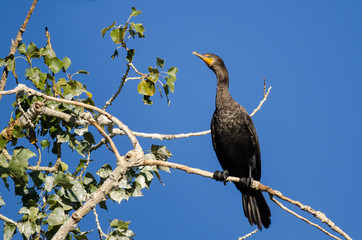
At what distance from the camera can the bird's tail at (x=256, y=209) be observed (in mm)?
4570

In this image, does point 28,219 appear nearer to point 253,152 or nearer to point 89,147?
point 89,147

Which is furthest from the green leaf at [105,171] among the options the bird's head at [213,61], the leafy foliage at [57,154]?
the bird's head at [213,61]

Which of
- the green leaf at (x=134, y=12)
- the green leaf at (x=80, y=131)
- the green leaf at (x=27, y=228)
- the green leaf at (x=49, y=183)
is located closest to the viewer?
the green leaf at (x=27, y=228)

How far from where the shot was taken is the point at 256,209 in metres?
4.64

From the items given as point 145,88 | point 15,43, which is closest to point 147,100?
point 145,88

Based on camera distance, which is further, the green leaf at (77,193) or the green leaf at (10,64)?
the green leaf at (10,64)

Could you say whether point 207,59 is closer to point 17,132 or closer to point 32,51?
point 32,51

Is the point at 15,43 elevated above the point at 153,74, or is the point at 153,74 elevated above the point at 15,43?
the point at 15,43

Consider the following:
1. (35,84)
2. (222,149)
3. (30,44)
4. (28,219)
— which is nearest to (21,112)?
(35,84)

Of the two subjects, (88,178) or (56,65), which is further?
(56,65)

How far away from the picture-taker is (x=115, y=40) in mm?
3734

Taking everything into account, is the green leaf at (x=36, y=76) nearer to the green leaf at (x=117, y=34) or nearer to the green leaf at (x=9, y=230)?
the green leaf at (x=117, y=34)

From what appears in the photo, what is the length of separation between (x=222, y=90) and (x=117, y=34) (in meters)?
1.62

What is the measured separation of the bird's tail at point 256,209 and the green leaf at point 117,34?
6.72 ft
